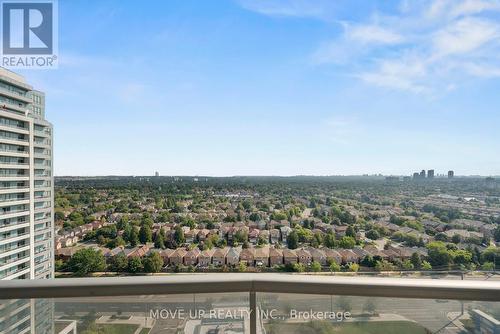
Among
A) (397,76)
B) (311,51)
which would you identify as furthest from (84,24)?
(397,76)

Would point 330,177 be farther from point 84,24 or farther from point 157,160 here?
point 84,24

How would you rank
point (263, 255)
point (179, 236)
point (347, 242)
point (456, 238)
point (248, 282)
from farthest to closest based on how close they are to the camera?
point (179, 236) → point (347, 242) → point (456, 238) → point (263, 255) → point (248, 282)

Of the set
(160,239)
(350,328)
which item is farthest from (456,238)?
(160,239)

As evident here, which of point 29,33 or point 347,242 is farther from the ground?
point 29,33

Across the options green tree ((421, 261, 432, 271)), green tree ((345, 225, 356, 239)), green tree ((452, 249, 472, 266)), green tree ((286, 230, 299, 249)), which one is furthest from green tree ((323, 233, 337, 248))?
green tree ((452, 249, 472, 266))

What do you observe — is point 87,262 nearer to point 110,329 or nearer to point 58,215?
point 58,215
